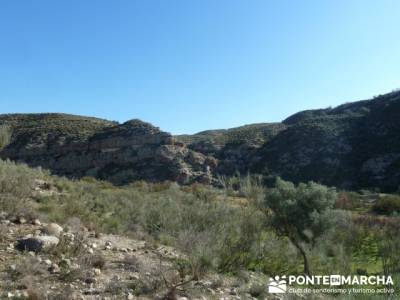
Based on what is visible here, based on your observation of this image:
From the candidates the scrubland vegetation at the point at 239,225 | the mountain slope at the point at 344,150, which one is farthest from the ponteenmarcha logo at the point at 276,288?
the mountain slope at the point at 344,150

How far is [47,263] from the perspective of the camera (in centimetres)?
740

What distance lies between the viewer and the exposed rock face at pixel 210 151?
5259 centimetres

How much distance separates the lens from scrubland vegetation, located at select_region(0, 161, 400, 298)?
10.4 meters

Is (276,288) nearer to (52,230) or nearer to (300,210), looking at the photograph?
(52,230)

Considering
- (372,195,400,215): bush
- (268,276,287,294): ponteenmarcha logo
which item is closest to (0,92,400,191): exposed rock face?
(372,195,400,215): bush

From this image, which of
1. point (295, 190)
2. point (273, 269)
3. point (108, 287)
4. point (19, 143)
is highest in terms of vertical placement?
point (19, 143)

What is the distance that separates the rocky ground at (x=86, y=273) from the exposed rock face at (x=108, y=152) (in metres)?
42.1

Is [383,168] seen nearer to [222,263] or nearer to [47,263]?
[222,263]

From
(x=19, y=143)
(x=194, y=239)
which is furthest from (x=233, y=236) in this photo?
(x=19, y=143)

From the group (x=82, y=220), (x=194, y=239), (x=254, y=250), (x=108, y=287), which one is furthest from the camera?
(x=82, y=220)

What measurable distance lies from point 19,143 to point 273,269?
47939mm

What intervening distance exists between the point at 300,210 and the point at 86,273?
10195 mm

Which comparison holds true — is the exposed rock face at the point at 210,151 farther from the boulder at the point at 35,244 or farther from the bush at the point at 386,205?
the boulder at the point at 35,244

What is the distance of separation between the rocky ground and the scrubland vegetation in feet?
1.99
